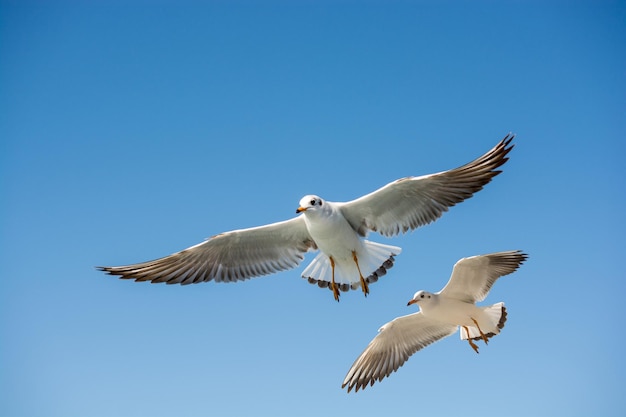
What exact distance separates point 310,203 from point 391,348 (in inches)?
115

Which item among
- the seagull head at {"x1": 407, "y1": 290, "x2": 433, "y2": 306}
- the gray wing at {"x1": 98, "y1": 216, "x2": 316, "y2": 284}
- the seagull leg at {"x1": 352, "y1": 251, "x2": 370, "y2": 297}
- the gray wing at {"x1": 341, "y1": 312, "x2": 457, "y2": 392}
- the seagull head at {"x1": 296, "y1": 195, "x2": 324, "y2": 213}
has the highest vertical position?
the gray wing at {"x1": 98, "y1": 216, "x2": 316, "y2": 284}

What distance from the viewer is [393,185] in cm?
812

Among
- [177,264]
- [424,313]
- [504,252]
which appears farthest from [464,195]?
[177,264]

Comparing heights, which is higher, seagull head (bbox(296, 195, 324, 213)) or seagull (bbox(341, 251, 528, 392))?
seagull head (bbox(296, 195, 324, 213))

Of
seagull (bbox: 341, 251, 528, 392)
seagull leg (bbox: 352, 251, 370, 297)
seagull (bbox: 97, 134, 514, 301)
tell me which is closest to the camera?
seagull (bbox: 97, 134, 514, 301)

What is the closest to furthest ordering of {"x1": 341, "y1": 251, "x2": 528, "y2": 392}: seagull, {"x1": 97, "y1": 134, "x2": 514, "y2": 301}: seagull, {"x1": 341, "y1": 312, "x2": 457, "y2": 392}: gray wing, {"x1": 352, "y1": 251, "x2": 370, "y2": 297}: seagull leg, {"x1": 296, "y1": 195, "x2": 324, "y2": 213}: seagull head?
{"x1": 296, "y1": 195, "x2": 324, "y2": 213}: seagull head < {"x1": 97, "y1": 134, "x2": 514, "y2": 301}: seagull < {"x1": 352, "y1": 251, "x2": 370, "y2": 297}: seagull leg < {"x1": 341, "y1": 251, "x2": 528, "y2": 392}: seagull < {"x1": 341, "y1": 312, "x2": 457, "y2": 392}: gray wing

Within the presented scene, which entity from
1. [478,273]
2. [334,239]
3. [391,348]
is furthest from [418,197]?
[391,348]

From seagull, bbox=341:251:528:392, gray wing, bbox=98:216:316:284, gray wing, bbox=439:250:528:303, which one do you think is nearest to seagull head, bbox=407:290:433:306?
seagull, bbox=341:251:528:392

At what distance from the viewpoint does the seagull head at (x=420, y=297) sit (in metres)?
8.95

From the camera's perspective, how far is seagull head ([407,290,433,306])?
8953mm

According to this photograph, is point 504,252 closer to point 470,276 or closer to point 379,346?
point 470,276

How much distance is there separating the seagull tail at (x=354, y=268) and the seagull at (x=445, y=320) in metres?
0.65

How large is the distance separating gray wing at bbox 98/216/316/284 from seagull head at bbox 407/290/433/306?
4.84 ft

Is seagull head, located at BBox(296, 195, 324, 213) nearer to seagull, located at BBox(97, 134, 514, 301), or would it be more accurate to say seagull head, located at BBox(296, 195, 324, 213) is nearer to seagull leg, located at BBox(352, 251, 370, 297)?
A: seagull, located at BBox(97, 134, 514, 301)
